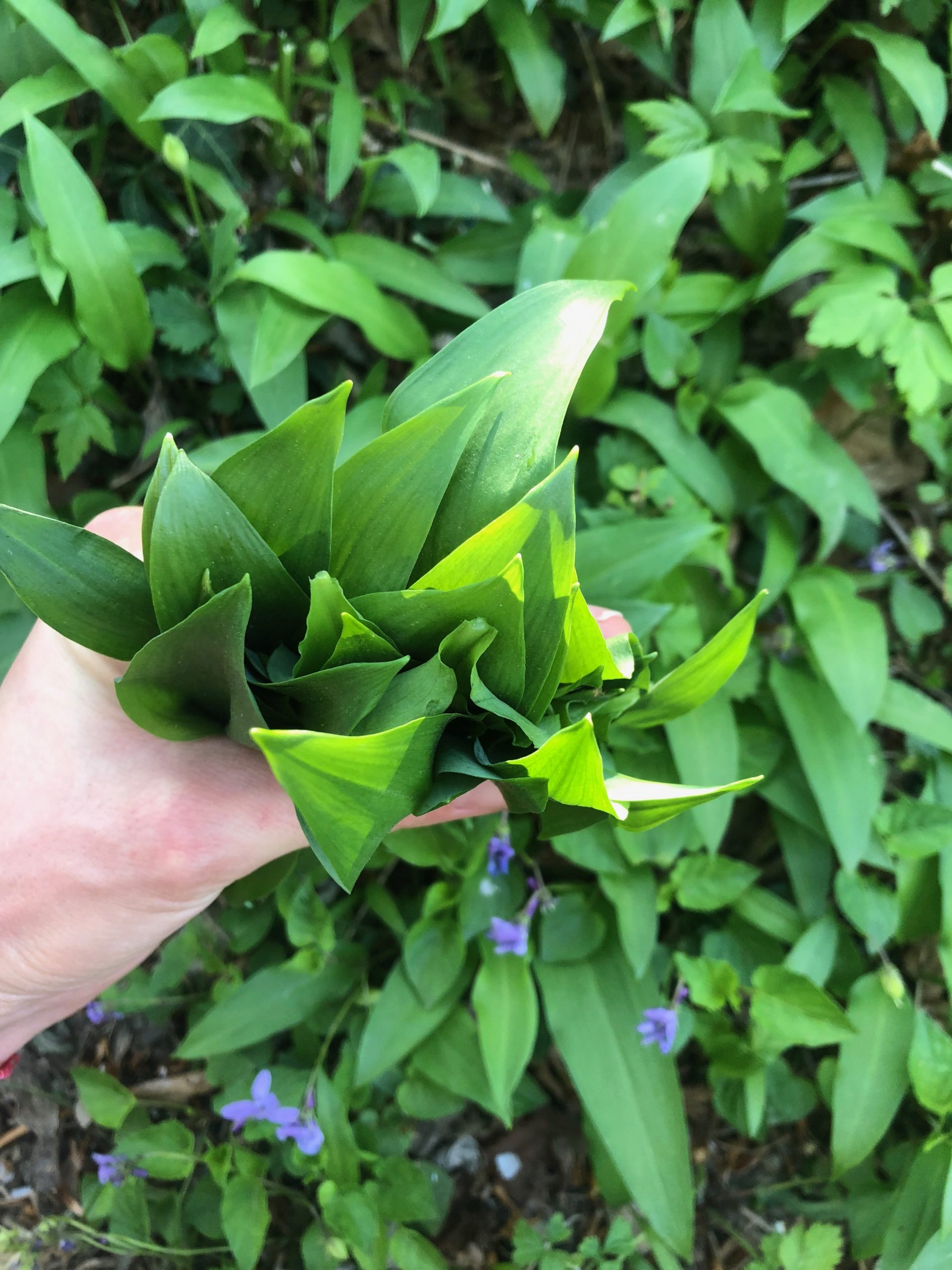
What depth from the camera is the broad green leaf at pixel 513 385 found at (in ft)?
2.05

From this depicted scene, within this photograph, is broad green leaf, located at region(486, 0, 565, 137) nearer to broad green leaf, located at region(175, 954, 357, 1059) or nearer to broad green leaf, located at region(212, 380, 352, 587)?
broad green leaf, located at region(212, 380, 352, 587)

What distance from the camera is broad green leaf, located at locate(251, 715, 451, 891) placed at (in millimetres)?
447

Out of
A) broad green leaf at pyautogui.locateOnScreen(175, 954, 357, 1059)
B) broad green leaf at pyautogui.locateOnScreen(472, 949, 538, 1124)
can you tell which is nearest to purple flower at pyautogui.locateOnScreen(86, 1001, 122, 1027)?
broad green leaf at pyautogui.locateOnScreen(175, 954, 357, 1059)

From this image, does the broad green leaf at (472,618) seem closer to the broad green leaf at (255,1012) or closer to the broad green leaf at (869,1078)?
the broad green leaf at (255,1012)

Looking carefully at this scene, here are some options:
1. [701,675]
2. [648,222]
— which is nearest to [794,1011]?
[701,675]

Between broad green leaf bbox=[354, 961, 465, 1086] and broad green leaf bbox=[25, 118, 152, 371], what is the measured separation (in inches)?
40.7

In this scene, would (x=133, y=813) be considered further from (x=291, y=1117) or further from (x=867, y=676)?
(x=867, y=676)

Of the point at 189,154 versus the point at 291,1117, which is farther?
the point at 189,154

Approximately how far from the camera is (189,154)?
1.21 metres

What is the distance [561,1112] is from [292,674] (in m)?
1.24

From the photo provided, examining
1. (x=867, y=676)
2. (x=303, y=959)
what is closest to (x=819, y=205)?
(x=867, y=676)

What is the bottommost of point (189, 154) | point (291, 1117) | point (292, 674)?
point (291, 1117)

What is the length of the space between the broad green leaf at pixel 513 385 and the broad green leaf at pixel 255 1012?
0.85 meters

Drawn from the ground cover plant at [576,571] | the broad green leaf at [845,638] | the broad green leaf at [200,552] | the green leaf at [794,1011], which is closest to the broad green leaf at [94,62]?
the ground cover plant at [576,571]
